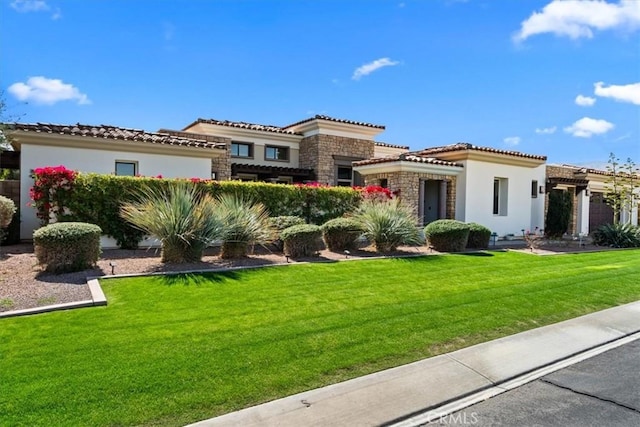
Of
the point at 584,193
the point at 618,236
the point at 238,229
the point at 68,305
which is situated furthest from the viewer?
the point at 584,193

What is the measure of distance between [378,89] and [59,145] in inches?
529

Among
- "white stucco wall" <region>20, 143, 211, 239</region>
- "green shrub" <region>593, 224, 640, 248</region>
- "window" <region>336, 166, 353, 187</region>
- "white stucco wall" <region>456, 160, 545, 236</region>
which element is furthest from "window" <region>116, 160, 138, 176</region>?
"green shrub" <region>593, 224, 640, 248</region>

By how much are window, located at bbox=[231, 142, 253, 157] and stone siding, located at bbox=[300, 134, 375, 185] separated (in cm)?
343

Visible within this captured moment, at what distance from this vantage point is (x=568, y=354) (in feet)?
20.0

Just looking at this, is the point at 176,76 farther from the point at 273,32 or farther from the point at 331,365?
the point at 331,365

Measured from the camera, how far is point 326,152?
25594 millimetres

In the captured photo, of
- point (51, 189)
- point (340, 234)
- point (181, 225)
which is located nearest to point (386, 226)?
point (340, 234)

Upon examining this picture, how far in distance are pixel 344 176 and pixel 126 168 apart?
14.1 m

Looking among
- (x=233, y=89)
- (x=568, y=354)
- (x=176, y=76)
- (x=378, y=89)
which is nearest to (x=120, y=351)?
(x=568, y=354)

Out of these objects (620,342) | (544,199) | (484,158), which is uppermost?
(484,158)

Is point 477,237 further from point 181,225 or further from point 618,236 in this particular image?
point 181,225

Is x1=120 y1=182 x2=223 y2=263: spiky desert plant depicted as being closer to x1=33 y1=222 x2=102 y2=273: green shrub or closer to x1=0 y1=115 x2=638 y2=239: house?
x1=33 y1=222 x2=102 y2=273: green shrub

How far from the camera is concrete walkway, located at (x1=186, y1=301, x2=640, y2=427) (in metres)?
4.06

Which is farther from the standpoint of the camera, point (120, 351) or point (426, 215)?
point (426, 215)
